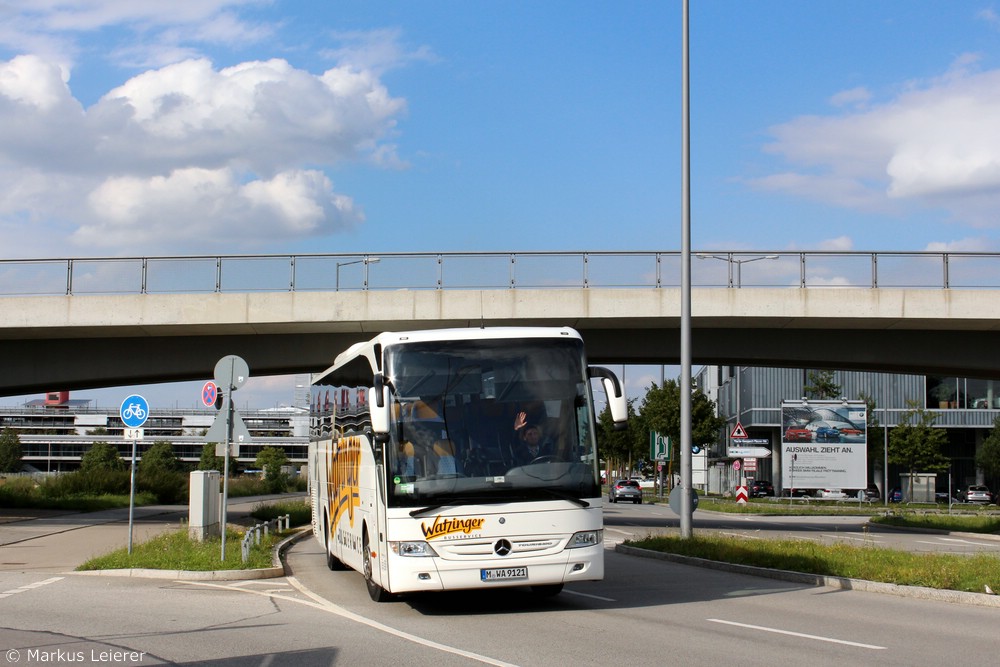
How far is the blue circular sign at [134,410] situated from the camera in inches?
757

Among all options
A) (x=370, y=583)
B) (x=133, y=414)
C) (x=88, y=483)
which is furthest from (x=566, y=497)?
(x=88, y=483)

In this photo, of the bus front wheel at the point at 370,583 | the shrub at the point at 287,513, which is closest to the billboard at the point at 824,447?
the shrub at the point at 287,513

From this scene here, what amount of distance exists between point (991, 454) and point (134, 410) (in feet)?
230

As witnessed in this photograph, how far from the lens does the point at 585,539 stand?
12164 millimetres

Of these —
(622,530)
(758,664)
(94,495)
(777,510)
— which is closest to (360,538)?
(758,664)

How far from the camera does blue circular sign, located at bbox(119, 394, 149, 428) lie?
19219 mm

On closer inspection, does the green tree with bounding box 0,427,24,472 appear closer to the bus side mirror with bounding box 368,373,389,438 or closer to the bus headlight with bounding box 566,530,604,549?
the bus side mirror with bounding box 368,373,389,438

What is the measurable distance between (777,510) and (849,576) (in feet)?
120

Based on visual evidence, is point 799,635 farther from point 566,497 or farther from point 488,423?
point 488,423

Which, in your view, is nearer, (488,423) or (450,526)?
(450,526)

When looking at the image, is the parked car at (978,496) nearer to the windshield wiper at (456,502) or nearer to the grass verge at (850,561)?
the grass verge at (850,561)

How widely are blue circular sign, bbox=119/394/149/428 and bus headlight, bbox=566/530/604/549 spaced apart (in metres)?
9.97

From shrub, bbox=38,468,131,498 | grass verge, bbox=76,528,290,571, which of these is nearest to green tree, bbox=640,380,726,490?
shrub, bbox=38,468,131,498

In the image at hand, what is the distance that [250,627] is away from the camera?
11266 mm
